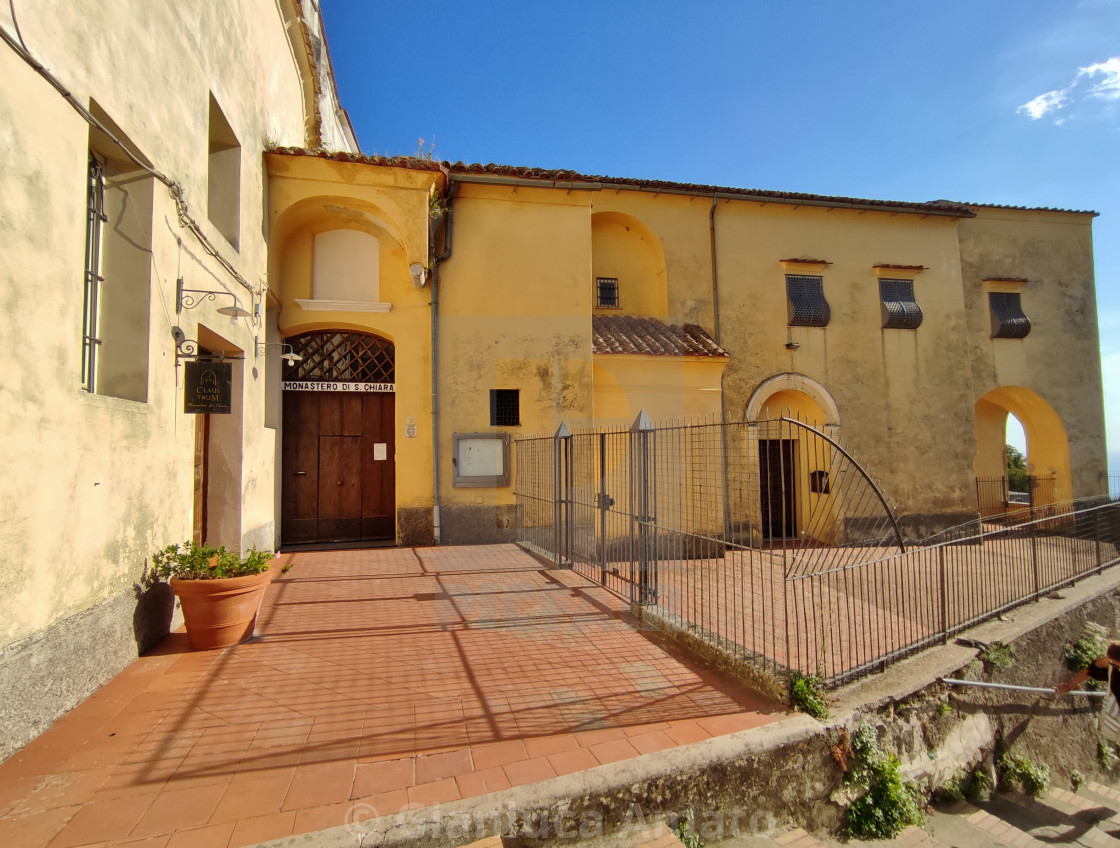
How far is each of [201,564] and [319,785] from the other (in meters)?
2.55

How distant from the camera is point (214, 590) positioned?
444cm

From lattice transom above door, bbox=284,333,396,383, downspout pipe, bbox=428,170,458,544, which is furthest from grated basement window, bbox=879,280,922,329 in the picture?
lattice transom above door, bbox=284,333,396,383

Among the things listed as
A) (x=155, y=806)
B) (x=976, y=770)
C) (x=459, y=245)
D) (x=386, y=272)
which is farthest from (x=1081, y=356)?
(x=155, y=806)

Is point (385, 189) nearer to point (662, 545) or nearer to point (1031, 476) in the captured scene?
point (662, 545)

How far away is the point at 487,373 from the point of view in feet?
31.4

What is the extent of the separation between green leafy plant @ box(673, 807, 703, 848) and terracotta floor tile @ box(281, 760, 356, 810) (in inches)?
66.4

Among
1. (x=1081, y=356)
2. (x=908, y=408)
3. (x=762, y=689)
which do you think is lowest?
(x=762, y=689)

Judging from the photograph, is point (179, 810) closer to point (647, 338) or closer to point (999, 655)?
point (999, 655)

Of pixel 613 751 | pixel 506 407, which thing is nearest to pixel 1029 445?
pixel 506 407

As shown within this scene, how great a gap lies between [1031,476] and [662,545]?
15.0 meters

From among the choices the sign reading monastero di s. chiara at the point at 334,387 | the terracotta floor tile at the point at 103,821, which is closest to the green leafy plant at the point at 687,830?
the terracotta floor tile at the point at 103,821

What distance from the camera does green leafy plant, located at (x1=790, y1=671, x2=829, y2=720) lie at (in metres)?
3.64

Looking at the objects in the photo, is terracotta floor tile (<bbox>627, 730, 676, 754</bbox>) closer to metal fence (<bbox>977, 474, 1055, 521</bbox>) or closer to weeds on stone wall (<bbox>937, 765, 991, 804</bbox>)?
weeds on stone wall (<bbox>937, 765, 991, 804</bbox>)

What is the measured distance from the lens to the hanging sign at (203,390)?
521 cm
